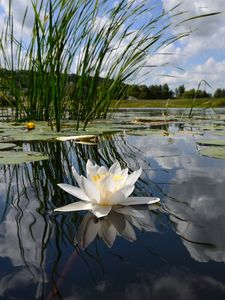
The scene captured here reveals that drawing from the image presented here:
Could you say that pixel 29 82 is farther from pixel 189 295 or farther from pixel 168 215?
pixel 189 295

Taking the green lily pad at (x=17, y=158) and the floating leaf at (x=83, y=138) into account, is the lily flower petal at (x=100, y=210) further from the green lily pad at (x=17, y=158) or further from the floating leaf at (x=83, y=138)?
the floating leaf at (x=83, y=138)

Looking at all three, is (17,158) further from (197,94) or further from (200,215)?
(197,94)

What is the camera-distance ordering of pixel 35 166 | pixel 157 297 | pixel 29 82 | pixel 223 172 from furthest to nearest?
1. pixel 29 82
2. pixel 35 166
3. pixel 223 172
4. pixel 157 297

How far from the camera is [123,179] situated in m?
0.66

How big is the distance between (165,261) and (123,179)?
243 millimetres

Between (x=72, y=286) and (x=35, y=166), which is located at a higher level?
(x=72, y=286)

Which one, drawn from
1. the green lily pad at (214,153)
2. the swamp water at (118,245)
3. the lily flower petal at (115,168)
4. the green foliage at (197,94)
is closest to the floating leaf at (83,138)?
the green lily pad at (214,153)

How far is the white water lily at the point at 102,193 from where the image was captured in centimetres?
61

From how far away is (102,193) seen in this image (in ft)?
2.04

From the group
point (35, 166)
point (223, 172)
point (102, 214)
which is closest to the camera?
point (102, 214)

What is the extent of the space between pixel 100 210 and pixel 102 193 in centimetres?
3

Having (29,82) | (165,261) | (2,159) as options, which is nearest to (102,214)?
(165,261)

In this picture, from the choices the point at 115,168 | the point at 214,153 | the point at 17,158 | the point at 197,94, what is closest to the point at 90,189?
the point at 115,168

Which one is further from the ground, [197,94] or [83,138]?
[197,94]
